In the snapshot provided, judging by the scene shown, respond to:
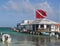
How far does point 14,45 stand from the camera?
3631cm

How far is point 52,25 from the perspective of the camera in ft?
235

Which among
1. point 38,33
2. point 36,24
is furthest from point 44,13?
point 38,33

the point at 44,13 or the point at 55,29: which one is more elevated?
the point at 44,13

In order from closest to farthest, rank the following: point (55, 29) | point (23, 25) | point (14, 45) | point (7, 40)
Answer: point (14, 45) < point (7, 40) < point (55, 29) < point (23, 25)

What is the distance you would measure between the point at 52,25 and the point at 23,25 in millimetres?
23636

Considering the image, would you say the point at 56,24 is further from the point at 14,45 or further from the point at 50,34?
the point at 14,45

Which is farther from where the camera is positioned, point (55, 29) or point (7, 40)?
point (55, 29)

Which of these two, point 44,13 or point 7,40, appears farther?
point 44,13

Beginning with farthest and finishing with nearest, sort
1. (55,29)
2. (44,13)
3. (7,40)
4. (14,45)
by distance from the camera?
(44,13)
(55,29)
(7,40)
(14,45)

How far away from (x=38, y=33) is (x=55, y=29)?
Result: 212 inches

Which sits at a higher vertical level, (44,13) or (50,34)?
(44,13)

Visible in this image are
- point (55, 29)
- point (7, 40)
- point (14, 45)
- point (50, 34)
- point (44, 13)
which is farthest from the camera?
point (44, 13)

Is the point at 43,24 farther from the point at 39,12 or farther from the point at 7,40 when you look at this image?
the point at 7,40

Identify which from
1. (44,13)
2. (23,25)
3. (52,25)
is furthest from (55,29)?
(23,25)
